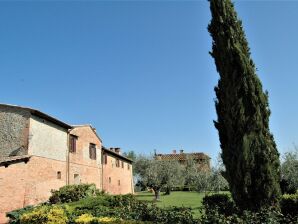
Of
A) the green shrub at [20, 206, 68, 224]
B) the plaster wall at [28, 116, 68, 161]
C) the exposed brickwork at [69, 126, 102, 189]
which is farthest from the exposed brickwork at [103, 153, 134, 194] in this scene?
the green shrub at [20, 206, 68, 224]

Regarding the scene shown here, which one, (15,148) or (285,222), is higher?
(15,148)

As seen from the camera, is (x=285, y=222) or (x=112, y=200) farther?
(x=112, y=200)

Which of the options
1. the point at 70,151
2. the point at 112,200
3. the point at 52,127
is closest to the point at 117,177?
the point at 70,151

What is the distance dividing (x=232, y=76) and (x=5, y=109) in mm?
15344

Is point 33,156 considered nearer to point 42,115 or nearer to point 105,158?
point 42,115

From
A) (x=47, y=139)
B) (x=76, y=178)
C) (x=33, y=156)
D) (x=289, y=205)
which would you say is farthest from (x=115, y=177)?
(x=289, y=205)

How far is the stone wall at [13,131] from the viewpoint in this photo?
2114cm

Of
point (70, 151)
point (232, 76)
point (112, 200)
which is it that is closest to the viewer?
point (232, 76)

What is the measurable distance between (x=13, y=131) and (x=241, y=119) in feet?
49.3

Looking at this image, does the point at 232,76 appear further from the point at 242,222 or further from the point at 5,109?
Result: the point at 5,109

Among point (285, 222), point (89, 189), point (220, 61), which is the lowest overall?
point (285, 222)

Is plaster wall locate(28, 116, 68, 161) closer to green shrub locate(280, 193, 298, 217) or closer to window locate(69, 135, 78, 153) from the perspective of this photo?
window locate(69, 135, 78, 153)

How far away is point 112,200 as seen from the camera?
698 inches

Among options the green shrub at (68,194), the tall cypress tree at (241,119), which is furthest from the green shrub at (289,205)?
the green shrub at (68,194)
